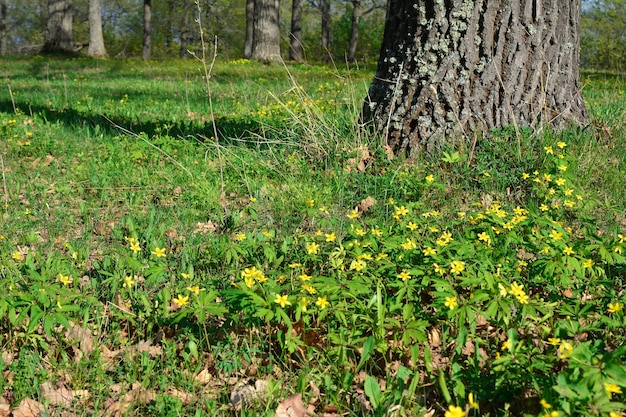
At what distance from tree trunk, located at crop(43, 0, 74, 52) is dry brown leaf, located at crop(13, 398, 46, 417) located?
1894cm

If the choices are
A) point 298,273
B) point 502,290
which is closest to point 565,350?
point 502,290

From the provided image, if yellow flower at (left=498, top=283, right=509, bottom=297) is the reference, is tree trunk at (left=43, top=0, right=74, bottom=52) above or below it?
above

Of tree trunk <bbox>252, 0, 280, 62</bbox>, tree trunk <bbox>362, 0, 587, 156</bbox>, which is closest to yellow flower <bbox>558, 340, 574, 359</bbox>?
tree trunk <bbox>362, 0, 587, 156</bbox>

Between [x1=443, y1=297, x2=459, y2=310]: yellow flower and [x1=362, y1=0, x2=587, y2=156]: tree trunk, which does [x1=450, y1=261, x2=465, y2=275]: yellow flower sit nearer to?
[x1=443, y1=297, x2=459, y2=310]: yellow flower

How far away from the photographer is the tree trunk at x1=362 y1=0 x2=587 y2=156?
4332mm

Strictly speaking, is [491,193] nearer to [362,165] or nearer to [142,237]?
[362,165]

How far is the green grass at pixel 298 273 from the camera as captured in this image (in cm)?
226

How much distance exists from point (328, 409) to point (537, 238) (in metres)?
1.32

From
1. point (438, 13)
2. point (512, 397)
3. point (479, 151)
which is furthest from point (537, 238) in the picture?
point (438, 13)

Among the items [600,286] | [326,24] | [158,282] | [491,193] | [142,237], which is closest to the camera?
[600,286]

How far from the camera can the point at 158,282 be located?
10.1 feet

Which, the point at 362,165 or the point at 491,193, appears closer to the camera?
the point at 491,193

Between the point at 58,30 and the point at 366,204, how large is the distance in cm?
1839

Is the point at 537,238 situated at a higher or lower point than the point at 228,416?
higher
